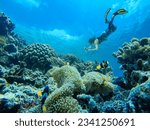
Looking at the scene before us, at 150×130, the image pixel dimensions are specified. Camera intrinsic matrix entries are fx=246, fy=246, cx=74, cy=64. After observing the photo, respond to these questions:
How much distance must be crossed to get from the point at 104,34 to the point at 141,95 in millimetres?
6089

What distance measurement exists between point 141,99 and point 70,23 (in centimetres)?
4035

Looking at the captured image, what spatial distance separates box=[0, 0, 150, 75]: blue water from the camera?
130 feet

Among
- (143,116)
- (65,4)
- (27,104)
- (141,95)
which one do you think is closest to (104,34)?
(27,104)

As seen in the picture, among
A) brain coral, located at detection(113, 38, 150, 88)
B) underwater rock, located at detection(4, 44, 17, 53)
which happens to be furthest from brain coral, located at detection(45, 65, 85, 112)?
underwater rock, located at detection(4, 44, 17, 53)

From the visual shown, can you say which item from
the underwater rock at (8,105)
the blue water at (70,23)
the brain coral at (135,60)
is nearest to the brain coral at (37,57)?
the brain coral at (135,60)

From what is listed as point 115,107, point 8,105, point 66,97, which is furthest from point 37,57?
point 115,107

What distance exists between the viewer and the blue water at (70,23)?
39750 mm

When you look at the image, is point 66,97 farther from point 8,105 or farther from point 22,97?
point 22,97

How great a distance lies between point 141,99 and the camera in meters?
4.45

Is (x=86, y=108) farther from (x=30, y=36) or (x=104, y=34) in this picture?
(x=30, y=36)

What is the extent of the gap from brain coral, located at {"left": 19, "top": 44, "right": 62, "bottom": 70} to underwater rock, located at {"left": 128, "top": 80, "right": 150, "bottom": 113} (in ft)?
23.8

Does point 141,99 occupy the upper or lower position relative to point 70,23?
lower

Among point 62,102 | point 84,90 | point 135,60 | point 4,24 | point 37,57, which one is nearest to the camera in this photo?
point 62,102

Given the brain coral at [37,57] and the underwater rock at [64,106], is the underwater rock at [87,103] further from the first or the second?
the brain coral at [37,57]
